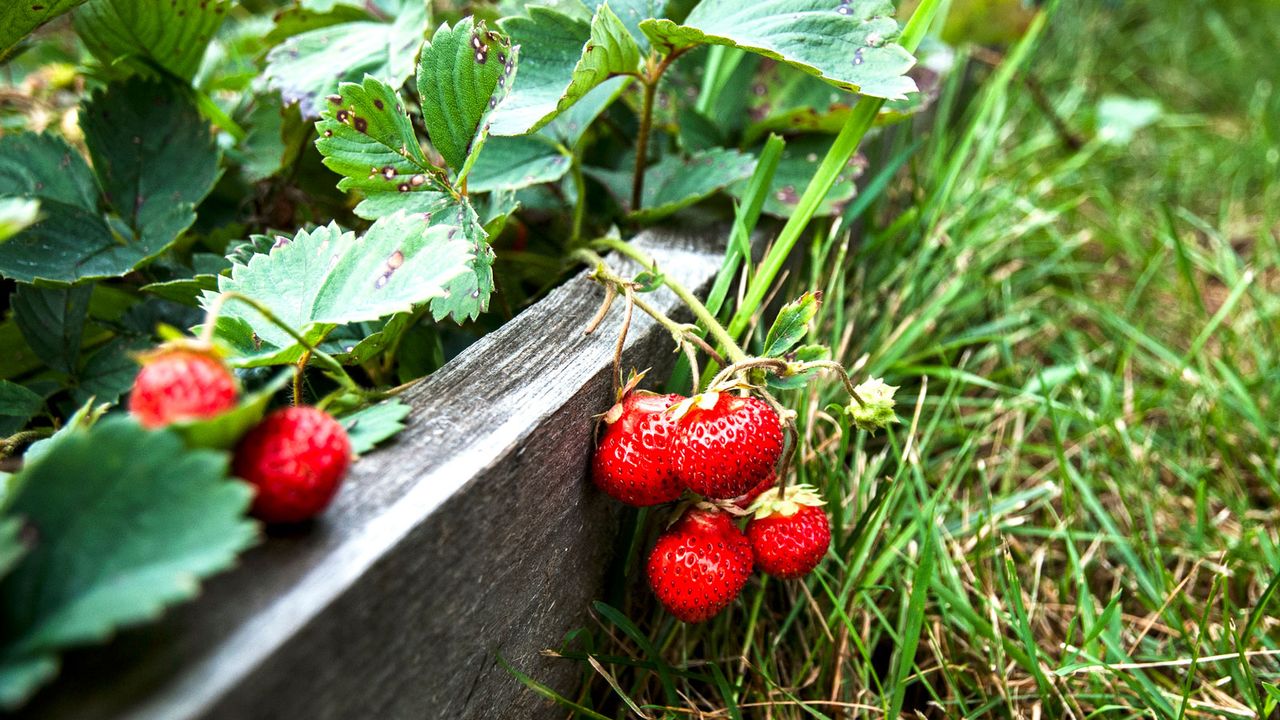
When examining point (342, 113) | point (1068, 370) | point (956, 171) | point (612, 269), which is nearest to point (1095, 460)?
point (1068, 370)

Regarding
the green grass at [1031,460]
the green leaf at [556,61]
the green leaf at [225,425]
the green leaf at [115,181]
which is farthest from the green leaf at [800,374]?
the green leaf at [115,181]

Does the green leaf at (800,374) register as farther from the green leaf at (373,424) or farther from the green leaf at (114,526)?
the green leaf at (114,526)

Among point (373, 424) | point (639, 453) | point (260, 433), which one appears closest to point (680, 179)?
point (639, 453)

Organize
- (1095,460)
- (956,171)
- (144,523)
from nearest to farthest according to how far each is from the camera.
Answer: (144,523), (1095,460), (956,171)

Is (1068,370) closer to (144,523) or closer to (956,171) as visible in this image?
(956,171)

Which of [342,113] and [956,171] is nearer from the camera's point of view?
[342,113]

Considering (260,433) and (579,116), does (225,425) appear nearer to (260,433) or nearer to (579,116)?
(260,433)

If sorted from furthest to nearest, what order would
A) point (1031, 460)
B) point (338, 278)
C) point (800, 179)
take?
point (1031, 460) < point (800, 179) < point (338, 278)

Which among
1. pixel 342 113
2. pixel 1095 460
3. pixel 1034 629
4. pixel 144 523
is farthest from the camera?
pixel 1095 460
